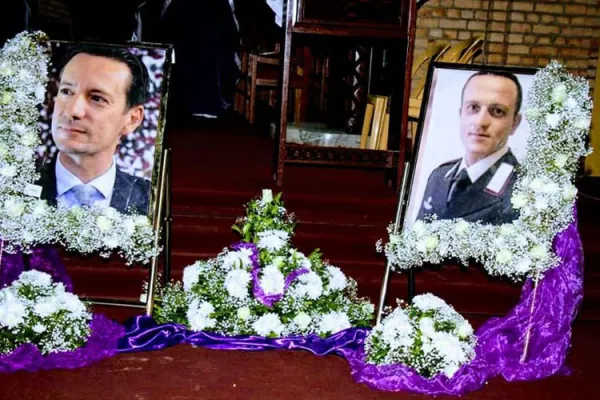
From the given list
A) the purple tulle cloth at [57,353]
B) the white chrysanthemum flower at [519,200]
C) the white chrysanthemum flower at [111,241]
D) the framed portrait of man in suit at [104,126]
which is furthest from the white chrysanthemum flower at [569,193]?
the purple tulle cloth at [57,353]

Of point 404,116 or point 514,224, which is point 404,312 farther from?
point 404,116

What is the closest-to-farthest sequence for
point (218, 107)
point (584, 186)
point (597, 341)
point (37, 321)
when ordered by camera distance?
point (37, 321), point (597, 341), point (584, 186), point (218, 107)

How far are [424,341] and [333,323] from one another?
0.53m

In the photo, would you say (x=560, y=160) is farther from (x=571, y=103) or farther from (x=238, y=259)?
(x=238, y=259)

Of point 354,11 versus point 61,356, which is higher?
point 354,11

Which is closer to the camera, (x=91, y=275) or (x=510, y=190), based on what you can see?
(x=510, y=190)

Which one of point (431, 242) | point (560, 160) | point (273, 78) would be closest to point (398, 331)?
point (431, 242)

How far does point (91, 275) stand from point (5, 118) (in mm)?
1015

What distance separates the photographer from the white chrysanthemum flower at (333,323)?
3.53 m

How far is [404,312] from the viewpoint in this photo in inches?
129

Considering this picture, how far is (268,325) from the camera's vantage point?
347cm

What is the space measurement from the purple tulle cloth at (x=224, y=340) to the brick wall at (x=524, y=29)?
3.84 meters

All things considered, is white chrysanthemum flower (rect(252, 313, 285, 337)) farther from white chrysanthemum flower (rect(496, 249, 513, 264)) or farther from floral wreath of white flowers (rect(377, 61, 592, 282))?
white chrysanthemum flower (rect(496, 249, 513, 264))

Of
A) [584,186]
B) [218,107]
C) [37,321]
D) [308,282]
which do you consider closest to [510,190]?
[308,282]
